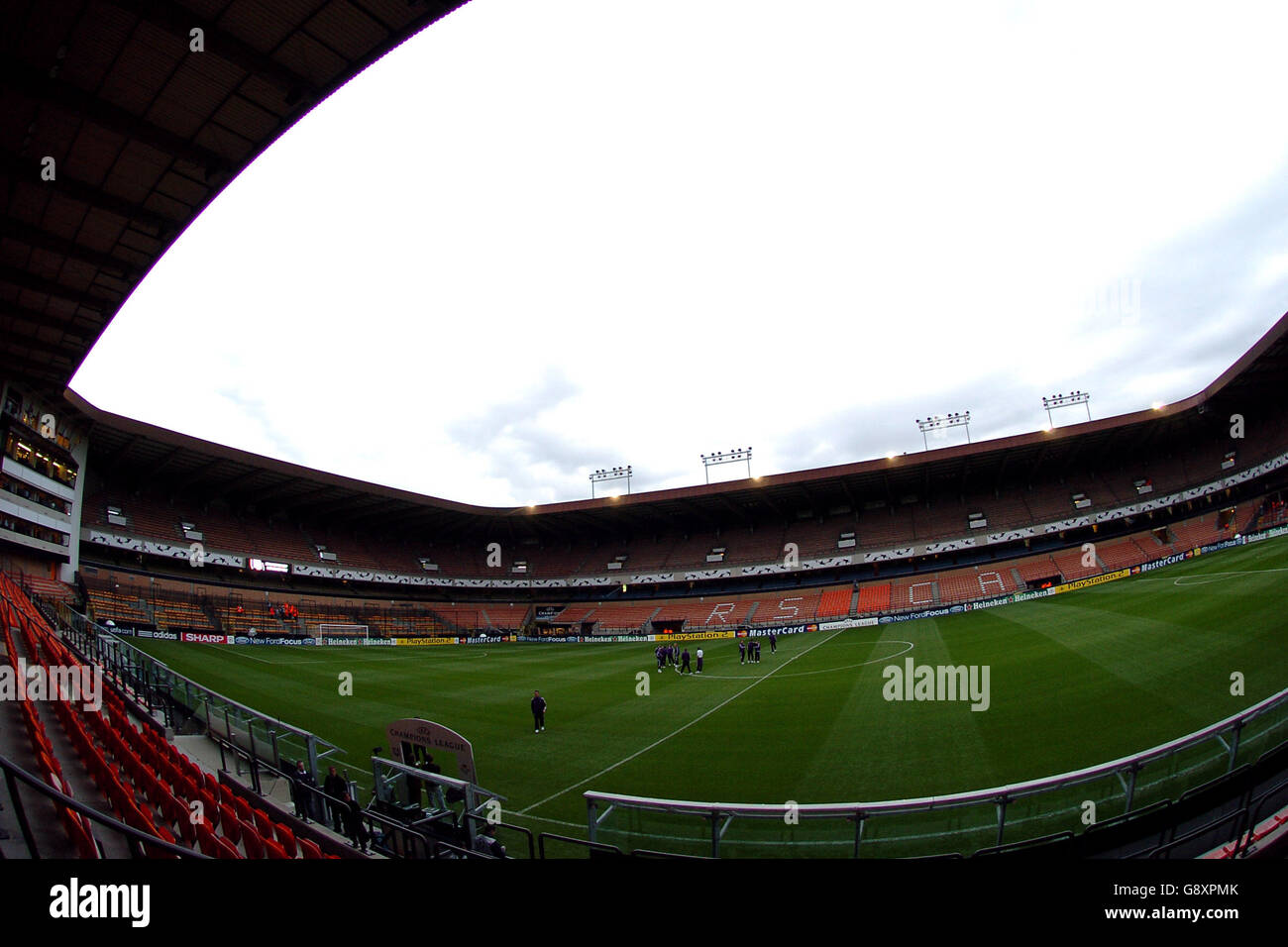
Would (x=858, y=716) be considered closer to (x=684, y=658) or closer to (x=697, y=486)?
(x=684, y=658)

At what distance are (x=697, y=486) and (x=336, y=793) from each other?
136 feet

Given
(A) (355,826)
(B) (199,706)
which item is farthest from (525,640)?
(A) (355,826)

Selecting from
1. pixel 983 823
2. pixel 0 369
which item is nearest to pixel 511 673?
pixel 983 823

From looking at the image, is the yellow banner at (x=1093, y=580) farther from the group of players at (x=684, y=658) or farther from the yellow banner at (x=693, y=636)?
the group of players at (x=684, y=658)

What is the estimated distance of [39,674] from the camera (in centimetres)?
980

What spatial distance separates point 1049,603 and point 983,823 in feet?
110

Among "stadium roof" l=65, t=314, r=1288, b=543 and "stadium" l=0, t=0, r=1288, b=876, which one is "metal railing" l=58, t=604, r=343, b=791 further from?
"stadium roof" l=65, t=314, r=1288, b=543

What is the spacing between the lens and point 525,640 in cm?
4862

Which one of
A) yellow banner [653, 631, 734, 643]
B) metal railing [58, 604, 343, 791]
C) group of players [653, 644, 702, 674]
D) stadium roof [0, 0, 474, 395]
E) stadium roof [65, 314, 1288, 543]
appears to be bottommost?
yellow banner [653, 631, 734, 643]

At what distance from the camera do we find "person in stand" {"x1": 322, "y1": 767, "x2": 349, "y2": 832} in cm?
821

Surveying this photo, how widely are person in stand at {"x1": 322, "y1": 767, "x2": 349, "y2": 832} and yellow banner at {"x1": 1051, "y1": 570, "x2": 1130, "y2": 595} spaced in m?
42.8

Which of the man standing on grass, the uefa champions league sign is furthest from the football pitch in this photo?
the uefa champions league sign

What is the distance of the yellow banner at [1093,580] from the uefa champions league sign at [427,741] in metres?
41.7
